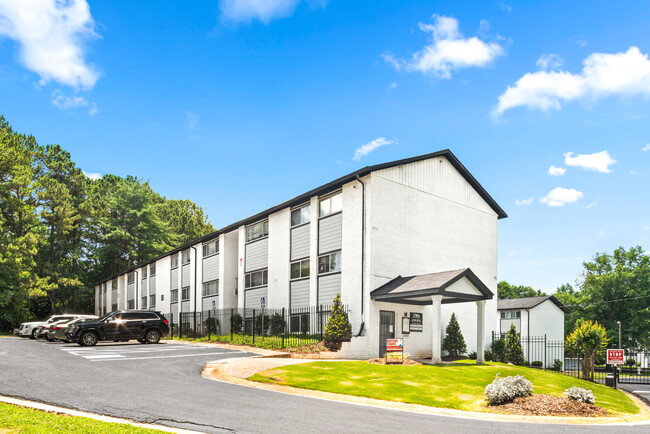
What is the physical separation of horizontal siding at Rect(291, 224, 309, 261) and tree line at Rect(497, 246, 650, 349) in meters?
45.0

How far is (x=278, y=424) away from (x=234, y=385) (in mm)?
5421

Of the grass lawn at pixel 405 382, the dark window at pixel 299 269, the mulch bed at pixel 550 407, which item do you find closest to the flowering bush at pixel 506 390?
the mulch bed at pixel 550 407

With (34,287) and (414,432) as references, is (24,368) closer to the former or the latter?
(414,432)

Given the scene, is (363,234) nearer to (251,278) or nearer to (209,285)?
(251,278)

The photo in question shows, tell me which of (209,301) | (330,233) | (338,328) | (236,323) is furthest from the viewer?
(209,301)

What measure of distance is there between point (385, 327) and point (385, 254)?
12.0ft

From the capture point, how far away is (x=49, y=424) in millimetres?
8734

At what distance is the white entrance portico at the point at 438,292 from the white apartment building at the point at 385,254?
5 cm

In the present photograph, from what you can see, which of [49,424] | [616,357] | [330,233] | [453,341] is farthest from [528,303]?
[49,424]

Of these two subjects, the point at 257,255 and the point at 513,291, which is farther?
the point at 513,291

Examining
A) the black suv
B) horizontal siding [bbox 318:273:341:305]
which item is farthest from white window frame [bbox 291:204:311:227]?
the black suv

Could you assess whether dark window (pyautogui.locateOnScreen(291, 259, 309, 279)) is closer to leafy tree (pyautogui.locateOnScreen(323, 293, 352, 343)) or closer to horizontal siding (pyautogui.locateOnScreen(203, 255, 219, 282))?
leafy tree (pyautogui.locateOnScreen(323, 293, 352, 343))

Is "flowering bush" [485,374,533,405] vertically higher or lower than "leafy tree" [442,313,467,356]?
higher

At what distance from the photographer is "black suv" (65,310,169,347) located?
1081 inches
